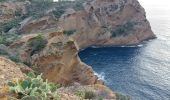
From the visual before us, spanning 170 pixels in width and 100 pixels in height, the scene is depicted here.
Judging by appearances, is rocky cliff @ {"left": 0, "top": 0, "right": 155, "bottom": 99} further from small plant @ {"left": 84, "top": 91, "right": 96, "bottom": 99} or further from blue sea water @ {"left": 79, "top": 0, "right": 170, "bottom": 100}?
small plant @ {"left": 84, "top": 91, "right": 96, "bottom": 99}

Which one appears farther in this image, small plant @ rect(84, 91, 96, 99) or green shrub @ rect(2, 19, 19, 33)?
green shrub @ rect(2, 19, 19, 33)

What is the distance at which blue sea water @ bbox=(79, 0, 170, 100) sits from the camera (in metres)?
80.8

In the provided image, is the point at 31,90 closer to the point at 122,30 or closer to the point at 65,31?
the point at 65,31

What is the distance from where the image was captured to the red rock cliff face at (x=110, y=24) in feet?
421

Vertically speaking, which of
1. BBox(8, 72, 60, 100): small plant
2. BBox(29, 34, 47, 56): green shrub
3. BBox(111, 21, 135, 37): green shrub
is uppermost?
BBox(8, 72, 60, 100): small plant

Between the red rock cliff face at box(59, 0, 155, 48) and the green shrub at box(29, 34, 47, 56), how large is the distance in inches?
2383

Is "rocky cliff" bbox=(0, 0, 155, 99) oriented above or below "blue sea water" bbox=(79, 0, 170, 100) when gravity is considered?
above

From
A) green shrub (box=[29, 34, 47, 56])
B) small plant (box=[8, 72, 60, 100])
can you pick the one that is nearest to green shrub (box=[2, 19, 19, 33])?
green shrub (box=[29, 34, 47, 56])

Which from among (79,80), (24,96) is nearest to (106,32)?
(79,80)

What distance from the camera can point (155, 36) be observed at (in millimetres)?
141250

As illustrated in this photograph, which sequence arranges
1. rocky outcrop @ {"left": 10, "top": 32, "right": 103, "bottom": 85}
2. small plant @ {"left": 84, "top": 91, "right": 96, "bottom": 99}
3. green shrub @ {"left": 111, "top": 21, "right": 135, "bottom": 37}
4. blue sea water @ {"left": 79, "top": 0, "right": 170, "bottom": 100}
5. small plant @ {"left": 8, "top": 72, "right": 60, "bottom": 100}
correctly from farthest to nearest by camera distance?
green shrub @ {"left": 111, "top": 21, "right": 135, "bottom": 37} → blue sea water @ {"left": 79, "top": 0, "right": 170, "bottom": 100} → rocky outcrop @ {"left": 10, "top": 32, "right": 103, "bottom": 85} → small plant @ {"left": 84, "top": 91, "right": 96, "bottom": 99} → small plant @ {"left": 8, "top": 72, "right": 60, "bottom": 100}

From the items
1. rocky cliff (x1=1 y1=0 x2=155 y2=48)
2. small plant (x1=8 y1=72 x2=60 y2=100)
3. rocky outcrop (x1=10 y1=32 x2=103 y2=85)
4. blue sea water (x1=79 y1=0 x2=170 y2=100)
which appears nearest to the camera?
small plant (x1=8 y1=72 x2=60 y2=100)

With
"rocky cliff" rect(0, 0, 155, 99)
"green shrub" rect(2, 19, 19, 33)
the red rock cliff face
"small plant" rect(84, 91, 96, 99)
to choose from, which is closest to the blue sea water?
the red rock cliff face

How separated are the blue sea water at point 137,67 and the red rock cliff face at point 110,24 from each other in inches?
A: 176
